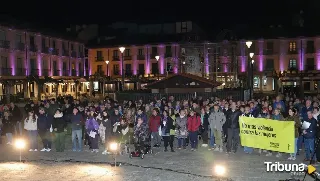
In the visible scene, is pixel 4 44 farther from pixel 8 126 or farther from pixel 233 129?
pixel 233 129

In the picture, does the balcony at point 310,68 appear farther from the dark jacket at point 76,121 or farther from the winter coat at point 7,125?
the dark jacket at point 76,121

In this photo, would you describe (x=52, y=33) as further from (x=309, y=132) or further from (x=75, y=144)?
(x=309, y=132)

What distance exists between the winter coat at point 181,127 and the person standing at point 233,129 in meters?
1.66

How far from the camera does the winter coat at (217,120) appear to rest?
50.0 ft

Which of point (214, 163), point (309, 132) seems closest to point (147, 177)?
point (214, 163)

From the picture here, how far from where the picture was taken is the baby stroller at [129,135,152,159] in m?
13.9

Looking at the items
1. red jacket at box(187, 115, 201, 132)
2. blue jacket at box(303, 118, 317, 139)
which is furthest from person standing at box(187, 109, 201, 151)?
blue jacket at box(303, 118, 317, 139)

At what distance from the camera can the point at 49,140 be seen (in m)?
16.0

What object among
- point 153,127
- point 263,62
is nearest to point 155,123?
point 153,127

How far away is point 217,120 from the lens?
50.2 ft

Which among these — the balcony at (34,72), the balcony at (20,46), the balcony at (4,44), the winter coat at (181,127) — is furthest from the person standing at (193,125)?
the balcony at (34,72)

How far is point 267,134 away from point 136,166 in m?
4.33

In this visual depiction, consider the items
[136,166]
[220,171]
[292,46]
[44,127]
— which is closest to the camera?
[220,171]

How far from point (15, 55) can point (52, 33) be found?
Answer: 31.5ft
